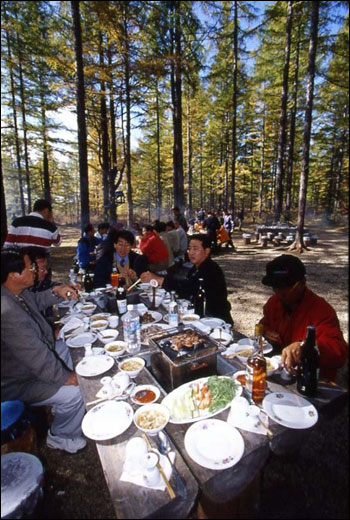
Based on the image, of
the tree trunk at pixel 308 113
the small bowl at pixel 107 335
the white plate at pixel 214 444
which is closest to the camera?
the white plate at pixel 214 444

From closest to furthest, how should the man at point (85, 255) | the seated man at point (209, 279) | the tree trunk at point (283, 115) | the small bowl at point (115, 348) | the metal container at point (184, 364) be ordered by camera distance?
the metal container at point (184, 364), the small bowl at point (115, 348), the seated man at point (209, 279), the man at point (85, 255), the tree trunk at point (283, 115)

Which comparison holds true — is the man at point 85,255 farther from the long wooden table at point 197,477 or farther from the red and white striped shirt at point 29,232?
Result: the long wooden table at point 197,477

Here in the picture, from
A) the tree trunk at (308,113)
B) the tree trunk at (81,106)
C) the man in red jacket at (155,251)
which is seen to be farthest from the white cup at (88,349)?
the tree trunk at (308,113)

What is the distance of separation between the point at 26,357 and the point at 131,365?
0.81 metres

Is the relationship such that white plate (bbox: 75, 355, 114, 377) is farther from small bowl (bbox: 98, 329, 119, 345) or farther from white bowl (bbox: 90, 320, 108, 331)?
white bowl (bbox: 90, 320, 108, 331)

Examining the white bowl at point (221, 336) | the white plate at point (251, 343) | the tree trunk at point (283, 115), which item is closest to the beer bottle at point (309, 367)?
the white plate at point (251, 343)

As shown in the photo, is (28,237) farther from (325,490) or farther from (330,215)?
(330,215)

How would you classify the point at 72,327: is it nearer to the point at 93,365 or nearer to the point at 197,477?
the point at 93,365

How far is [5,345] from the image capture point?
1.87 m

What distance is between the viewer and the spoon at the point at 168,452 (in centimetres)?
125

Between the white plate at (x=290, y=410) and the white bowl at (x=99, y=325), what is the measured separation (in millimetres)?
1910

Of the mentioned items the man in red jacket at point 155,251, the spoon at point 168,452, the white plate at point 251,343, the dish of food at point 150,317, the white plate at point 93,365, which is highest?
the man in red jacket at point 155,251

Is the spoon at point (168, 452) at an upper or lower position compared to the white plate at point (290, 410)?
lower

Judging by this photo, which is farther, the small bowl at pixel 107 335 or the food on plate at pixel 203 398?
the small bowl at pixel 107 335
